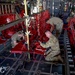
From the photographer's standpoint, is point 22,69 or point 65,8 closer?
point 22,69

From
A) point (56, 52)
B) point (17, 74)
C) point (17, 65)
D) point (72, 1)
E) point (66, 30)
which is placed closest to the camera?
point (17, 74)

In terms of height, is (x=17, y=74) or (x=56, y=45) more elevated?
(x=56, y=45)

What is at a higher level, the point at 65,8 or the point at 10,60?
the point at 65,8

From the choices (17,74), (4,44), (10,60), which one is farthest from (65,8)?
(17,74)

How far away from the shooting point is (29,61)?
10.1 ft

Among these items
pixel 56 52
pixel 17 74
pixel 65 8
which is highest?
pixel 65 8

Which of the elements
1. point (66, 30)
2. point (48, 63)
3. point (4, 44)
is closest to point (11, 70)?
point (48, 63)

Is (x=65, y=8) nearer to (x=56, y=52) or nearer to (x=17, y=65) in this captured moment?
(x=56, y=52)

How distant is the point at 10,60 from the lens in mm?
3391

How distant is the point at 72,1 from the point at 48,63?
639 centimetres

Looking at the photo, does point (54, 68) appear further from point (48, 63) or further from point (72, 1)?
point (72, 1)

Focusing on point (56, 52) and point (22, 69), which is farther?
point (56, 52)

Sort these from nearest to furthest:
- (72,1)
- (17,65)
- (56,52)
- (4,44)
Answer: (17,65)
(56,52)
(4,44)
(72,1)

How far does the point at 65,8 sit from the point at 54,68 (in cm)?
661
